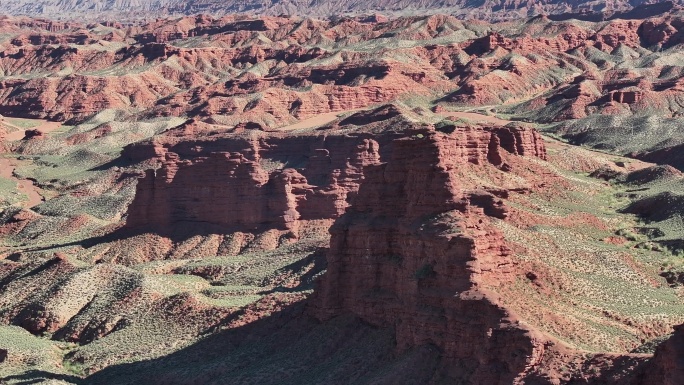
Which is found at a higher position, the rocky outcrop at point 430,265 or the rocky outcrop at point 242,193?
the rocky outcrop at point 242,193

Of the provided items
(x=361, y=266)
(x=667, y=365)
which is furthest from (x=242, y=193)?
(x=667, y=365)

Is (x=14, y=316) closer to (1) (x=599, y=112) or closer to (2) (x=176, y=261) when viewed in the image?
(2) (x=176, y=261)

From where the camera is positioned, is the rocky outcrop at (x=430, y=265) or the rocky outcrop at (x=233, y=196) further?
the rocky outcrop at (x=233, y=196)

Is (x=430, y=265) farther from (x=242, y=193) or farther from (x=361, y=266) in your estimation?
(x=242, y=193)

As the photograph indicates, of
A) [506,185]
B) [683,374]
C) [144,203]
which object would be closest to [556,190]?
[506,185]

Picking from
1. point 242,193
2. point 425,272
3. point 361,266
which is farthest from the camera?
point 242,193

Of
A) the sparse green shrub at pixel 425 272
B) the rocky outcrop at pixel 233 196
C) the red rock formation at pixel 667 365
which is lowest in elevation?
the red rock formation at pixel 667 365

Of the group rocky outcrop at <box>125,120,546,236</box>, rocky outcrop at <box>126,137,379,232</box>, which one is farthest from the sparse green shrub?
rocky outcrop at <box>126,137,379,232</box>

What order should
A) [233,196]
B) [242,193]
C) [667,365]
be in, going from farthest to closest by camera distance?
[233,196] < [242,193] < [667,365]

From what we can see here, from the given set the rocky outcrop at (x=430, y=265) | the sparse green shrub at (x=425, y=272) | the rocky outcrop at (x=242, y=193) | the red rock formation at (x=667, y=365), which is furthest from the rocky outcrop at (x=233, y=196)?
the red rock formation at (x=667, y=365)

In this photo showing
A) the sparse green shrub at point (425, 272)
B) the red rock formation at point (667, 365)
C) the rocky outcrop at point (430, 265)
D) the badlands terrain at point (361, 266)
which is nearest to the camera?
the red rock formation at point (667, 365)

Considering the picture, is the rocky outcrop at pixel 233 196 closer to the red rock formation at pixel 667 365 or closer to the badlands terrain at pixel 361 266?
the badlands terrain at pixel 361 266
